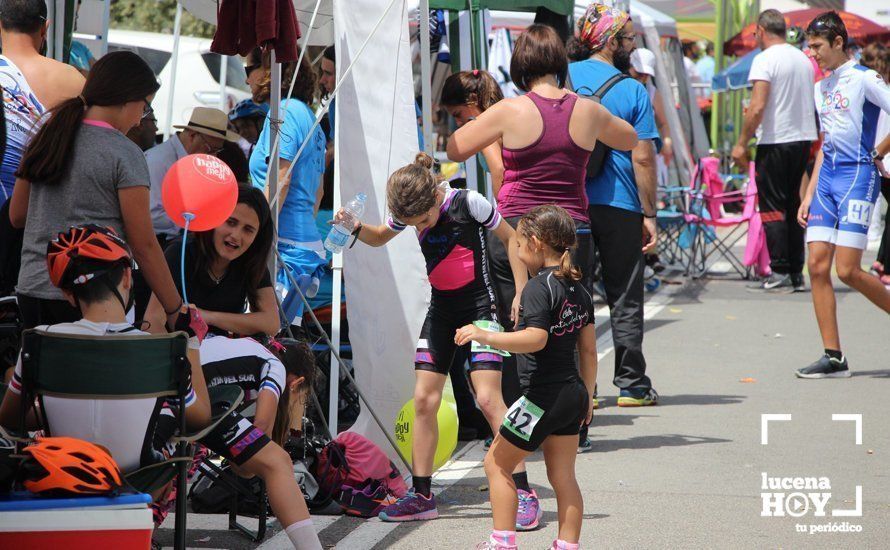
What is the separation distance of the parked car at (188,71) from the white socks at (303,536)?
525 inches

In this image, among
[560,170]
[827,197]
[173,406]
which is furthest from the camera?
[827,197]

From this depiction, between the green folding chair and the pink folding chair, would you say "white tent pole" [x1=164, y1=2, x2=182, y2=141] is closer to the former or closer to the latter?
the pink folding chair

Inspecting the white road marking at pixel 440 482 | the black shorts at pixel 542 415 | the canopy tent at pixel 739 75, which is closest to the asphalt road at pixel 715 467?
the white road marking at pixel 440 482

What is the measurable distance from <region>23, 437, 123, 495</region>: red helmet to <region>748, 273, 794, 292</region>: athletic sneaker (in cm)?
1030

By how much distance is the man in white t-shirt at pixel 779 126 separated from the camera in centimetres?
1188

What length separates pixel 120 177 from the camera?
4.58m

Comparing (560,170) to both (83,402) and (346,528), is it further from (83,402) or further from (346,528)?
(83,402)

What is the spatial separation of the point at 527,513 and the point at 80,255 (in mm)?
2319

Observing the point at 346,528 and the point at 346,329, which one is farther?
the point at 346,329

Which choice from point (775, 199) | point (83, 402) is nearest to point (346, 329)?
point (83, 402)

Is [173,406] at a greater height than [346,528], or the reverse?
[173,406]

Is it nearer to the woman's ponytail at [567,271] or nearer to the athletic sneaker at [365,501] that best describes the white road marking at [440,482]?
the athletic sneaker at [365,501]

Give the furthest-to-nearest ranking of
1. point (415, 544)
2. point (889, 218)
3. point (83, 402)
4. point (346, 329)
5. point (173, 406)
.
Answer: point (889, 218), point (346, 329), point (415, 544), point (173, 406), point (83, 402)

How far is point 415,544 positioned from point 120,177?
192 centimetres
